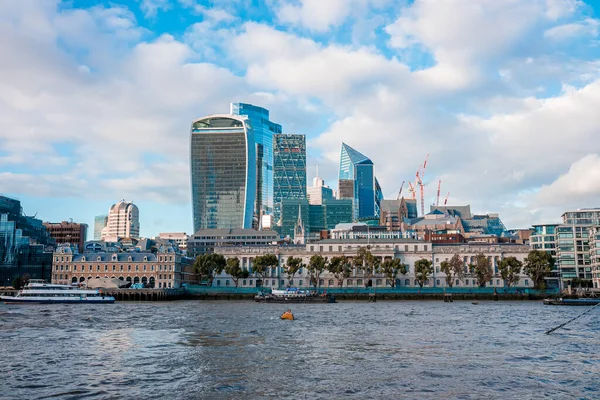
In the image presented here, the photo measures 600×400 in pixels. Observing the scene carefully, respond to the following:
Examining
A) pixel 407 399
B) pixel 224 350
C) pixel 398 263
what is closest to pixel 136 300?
pixel 398 263

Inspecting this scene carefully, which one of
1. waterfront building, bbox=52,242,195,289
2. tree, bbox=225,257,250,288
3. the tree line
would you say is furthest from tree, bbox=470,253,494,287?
waterfront building, bbox=52,242,195,289

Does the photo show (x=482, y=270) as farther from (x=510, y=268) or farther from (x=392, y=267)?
(x=392, y=267)

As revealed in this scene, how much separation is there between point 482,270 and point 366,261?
115ft

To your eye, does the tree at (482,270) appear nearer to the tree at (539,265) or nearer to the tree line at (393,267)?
the tree line at (393,267)

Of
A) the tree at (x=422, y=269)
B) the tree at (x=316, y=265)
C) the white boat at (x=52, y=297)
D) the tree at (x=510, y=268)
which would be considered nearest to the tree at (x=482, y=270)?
the tree at (x=510, y=268)

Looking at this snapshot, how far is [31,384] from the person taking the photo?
41.2 metres

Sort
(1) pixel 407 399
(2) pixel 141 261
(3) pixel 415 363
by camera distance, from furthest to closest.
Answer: (2) pixel 141 261 → (3) pixel 415 363 → (1) pixel 407 399

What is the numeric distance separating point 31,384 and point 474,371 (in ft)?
106

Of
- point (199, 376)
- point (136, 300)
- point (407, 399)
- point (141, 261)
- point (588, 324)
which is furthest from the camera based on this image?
point (141, 261)

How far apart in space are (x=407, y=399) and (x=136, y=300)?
472 feet

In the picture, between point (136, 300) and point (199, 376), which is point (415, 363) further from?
point (136, 300)

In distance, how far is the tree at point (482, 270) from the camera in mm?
180250

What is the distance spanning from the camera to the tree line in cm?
17575

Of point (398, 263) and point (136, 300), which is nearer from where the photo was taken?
point (136, 300)
